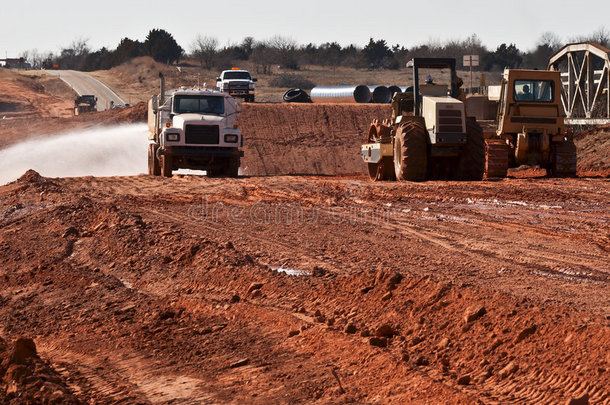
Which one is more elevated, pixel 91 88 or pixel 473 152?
pixel 91 88

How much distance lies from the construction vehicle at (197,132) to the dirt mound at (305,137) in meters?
10.4

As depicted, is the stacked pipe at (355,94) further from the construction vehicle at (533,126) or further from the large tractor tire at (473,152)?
the large tractor tire at (473,152)

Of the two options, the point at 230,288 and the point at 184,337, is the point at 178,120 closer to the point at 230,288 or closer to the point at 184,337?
the point at 230,288

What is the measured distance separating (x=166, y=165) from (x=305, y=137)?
16489 mm

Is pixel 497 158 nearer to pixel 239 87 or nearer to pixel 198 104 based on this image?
pixel 198 104

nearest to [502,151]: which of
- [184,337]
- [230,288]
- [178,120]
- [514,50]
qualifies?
[178,120]

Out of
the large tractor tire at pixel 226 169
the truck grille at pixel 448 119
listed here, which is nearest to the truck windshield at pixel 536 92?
the truck grille at pixel 448 119

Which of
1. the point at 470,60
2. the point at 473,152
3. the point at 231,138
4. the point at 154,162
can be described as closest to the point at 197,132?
the point at 231,138

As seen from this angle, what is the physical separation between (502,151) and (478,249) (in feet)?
40.3

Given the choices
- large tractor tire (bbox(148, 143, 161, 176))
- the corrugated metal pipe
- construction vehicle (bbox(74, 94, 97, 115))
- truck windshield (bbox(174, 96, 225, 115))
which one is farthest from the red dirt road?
construction vehicle (bbox(74, 94, 97, 115))

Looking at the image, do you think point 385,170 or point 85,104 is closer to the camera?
point 385,170

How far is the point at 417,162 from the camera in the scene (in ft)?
70.4

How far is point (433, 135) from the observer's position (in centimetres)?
2134

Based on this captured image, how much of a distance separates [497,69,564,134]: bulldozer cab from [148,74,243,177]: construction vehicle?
740 cm
